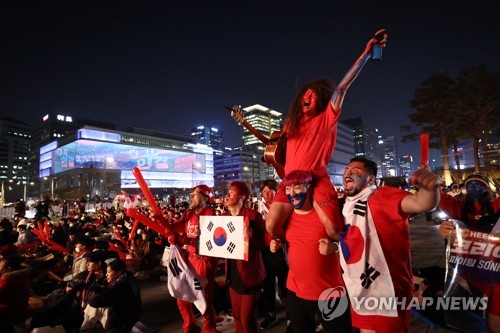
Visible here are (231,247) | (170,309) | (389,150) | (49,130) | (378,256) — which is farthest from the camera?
(389,150)

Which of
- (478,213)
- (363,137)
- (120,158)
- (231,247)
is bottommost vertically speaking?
(231,247)

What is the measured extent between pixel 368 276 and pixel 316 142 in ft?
3.91

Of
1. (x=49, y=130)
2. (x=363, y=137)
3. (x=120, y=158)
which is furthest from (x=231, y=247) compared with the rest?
(x=363, y=137)

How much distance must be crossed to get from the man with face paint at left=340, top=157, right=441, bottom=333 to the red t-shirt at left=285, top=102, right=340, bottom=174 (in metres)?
0.53

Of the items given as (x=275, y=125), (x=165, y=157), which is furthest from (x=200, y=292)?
(x=275, y=125)

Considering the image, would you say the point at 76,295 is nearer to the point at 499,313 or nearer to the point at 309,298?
the point at 309,298

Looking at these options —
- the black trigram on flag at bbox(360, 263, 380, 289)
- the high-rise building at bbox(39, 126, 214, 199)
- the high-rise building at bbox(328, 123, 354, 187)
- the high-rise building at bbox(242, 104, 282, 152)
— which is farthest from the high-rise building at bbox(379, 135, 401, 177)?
the black trigram on flag at bbox(360, 263, 380, 289)

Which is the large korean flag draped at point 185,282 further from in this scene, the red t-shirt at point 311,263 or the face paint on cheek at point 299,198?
the face paint on cheek at point 299,198

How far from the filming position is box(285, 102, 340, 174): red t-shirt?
256cm

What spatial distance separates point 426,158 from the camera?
2059 millimetres

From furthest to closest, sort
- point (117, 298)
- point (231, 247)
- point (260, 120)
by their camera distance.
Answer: point (260, 120) → point (117, 298) → point (231, 247)

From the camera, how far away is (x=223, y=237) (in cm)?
371

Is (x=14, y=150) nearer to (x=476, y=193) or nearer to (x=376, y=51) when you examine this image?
(x=376, y=51)

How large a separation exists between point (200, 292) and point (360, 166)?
112 inches
